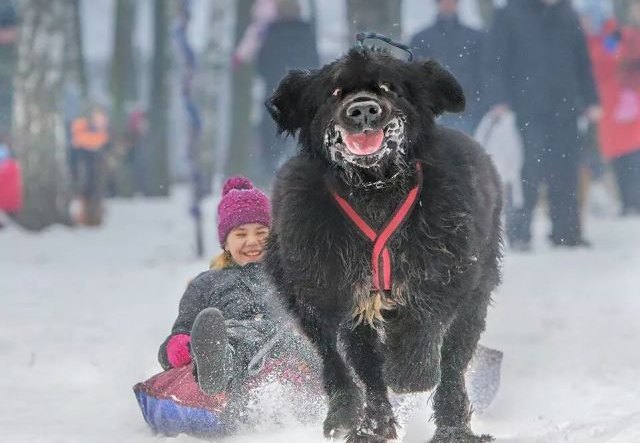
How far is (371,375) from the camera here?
366cm

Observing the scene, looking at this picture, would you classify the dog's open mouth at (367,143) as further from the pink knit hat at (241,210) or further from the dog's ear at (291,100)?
the pink knit hat at (241,210)

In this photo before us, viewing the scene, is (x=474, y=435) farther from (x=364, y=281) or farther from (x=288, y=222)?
(x=288, y=222)

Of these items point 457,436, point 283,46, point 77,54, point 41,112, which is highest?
point 77,54

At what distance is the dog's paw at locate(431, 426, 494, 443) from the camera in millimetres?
3602

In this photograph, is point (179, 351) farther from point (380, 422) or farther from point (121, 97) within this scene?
point (121, 97)

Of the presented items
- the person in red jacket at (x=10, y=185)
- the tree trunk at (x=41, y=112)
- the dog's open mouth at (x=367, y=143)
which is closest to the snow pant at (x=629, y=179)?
the tree trunk at (x=41, y=112)

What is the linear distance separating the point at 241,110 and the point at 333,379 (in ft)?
45.9

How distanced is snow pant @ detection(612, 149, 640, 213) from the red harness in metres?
9.85

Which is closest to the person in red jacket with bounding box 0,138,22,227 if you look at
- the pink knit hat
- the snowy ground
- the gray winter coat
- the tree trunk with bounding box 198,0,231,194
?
the snowy ground

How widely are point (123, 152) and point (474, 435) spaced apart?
59.4ft

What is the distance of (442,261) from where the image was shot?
11.5ft

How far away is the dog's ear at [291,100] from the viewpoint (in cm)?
362

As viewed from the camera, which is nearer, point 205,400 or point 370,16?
point 205,400

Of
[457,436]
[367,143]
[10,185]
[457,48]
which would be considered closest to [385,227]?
[367,143]
